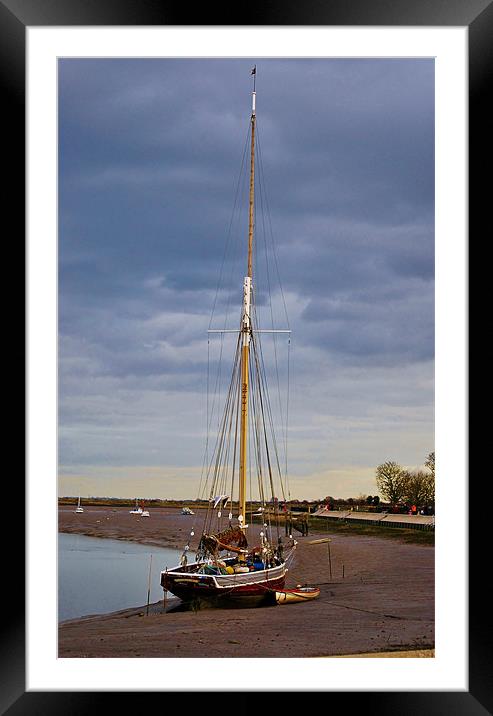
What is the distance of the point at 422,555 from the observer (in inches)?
409

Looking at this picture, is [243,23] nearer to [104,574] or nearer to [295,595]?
[295,595]

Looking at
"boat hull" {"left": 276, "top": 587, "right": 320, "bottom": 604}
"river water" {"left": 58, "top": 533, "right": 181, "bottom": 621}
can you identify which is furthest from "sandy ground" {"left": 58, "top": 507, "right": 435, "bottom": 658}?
"river water" {"left": 58, "top": 533, "right": 181, "bottom": 621}

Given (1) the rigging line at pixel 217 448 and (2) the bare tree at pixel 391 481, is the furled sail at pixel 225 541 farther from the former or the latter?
(2) the bare tree at pixel 391 481

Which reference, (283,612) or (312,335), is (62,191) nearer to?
(312,335)

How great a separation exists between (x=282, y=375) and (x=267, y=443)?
751 millimetres

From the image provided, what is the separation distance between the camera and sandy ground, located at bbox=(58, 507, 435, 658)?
18.5 feet

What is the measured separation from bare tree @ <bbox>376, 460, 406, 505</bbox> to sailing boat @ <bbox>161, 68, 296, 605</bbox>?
1.26 meters

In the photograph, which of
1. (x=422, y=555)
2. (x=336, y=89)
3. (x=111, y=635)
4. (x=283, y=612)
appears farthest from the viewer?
(x=422, y=555)

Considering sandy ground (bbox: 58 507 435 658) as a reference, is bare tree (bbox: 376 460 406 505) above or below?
above

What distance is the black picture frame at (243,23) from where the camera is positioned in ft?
11.5

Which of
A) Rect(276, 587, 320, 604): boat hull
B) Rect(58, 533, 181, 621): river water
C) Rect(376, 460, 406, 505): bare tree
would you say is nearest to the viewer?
Rect(276, 587, 320, 604): boat hull

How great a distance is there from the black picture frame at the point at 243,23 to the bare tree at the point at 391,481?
4.96 metres

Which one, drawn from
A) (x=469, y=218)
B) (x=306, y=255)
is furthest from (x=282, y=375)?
(x=469, y=218)

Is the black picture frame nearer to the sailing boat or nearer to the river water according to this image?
the sailing boat
